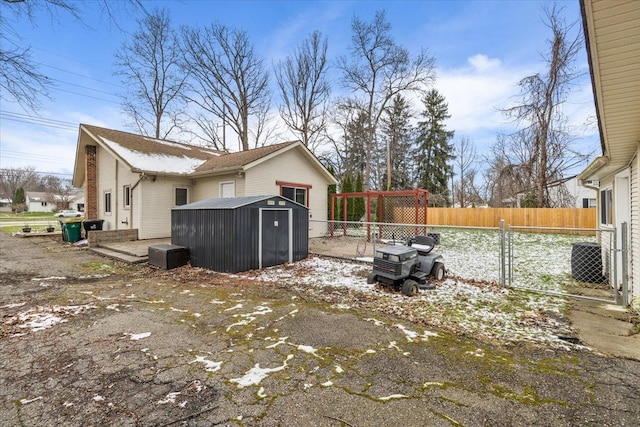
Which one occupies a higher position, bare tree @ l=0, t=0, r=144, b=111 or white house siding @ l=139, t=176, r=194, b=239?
bare tree @ l=0, t=0, r=144, b=111

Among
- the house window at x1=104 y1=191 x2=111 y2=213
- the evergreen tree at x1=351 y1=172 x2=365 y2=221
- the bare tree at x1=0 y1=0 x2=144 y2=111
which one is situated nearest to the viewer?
the bare tree at x1=0 y1=0 x2=144 y2=111

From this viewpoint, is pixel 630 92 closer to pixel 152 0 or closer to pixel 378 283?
pixel 378 283

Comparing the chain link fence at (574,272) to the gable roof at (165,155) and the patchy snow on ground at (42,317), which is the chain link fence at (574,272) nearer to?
the patchy snow on ground at (42,317)

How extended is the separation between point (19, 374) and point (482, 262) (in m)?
9.07

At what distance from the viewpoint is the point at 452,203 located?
29.6m

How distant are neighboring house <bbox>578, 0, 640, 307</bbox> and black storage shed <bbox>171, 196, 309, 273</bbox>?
6298 mm

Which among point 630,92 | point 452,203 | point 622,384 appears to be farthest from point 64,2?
point 452,203

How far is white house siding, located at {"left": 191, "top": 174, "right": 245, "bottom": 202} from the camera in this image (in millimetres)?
11266

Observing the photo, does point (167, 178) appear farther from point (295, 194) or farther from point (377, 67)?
point (377, 67)

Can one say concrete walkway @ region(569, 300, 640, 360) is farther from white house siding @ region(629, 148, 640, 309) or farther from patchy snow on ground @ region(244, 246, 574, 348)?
white house siding @ region(629, 148, 640, 309)

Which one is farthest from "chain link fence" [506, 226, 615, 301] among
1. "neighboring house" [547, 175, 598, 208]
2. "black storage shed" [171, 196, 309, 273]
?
"neighboring house" [547, 175, 598, 208]

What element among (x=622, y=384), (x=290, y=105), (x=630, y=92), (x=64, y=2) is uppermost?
(x=290, y=105)

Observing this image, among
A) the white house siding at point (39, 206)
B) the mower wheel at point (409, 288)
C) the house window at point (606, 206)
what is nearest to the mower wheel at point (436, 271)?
the mower wheel at point (409, 288)

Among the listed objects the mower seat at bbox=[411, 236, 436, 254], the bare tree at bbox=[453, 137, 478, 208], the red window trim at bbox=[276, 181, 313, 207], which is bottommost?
the mower seat at bbox=[411, 236, 436, 254]
